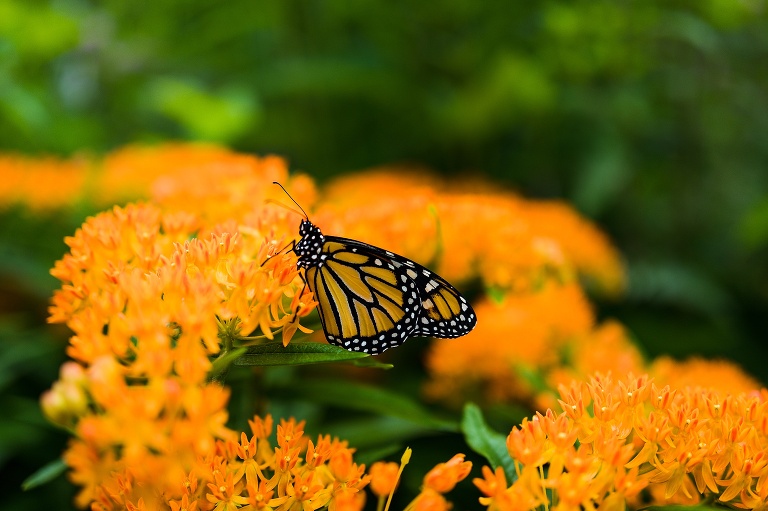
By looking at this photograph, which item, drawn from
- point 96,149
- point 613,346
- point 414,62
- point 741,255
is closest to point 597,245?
point 613,346

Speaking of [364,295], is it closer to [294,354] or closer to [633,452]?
[294,354]

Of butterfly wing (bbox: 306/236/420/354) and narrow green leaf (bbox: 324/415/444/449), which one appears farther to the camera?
narrow green leaf (bbox: 324/415/444/449)

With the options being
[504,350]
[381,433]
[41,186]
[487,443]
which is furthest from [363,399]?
[41,186]

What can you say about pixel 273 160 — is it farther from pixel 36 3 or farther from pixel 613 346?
pixel 36 3

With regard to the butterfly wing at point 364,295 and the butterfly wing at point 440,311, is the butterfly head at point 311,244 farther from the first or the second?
the butterfly wing at point 440,311

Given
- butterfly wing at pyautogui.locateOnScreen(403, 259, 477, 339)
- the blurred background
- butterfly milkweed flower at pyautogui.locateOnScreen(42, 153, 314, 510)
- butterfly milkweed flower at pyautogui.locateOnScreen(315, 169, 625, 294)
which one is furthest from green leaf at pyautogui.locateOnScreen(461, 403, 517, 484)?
the blurred background

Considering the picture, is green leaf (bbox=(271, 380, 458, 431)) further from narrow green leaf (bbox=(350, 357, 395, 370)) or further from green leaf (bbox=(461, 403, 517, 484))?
narrow green leaf (bbox=(350, 357, 395, 370))

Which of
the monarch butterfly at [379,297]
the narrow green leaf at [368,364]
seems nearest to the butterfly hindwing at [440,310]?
the monarch butterfly at [379,297]
